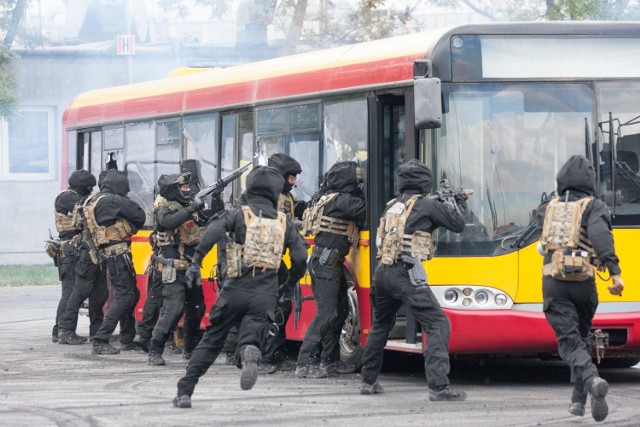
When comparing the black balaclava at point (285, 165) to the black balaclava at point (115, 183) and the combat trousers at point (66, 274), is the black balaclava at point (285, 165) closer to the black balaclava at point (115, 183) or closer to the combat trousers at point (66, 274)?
the black balaclava at point (115, 183)

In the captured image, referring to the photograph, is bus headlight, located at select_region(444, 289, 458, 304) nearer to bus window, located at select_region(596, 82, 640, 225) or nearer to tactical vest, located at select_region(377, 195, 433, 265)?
tactical vest, located at select_region(377, 195, 433, 265)

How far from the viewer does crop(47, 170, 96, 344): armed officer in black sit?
53.6ft

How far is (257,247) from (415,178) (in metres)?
1.33

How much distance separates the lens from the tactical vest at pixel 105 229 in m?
15.1

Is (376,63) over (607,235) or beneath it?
over

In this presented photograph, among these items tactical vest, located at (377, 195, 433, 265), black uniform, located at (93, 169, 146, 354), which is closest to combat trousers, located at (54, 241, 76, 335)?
black uniform, located at (93, 169, 146, 354)

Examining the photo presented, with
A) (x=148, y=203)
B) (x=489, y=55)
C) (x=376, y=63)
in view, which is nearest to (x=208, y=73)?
(x=148, y=203)

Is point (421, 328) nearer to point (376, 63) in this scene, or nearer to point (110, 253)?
point (376, 63)

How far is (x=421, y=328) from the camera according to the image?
11.6m

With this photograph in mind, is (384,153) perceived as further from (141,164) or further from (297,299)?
(141,164)

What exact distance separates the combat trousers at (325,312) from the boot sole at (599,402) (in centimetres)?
337

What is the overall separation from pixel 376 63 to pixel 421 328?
219 centimetres

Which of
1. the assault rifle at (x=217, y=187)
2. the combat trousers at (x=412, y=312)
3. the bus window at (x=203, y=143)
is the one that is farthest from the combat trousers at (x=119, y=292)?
the combat trousers at (x=412, y=312)

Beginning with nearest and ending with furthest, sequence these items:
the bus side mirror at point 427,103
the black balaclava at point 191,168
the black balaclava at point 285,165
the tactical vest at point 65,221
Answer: the bus side mirror at point 427,103 < the black balaclava at point 285,165 < the black balaclava at point 191,168 < the tactical vest at point 65,221
